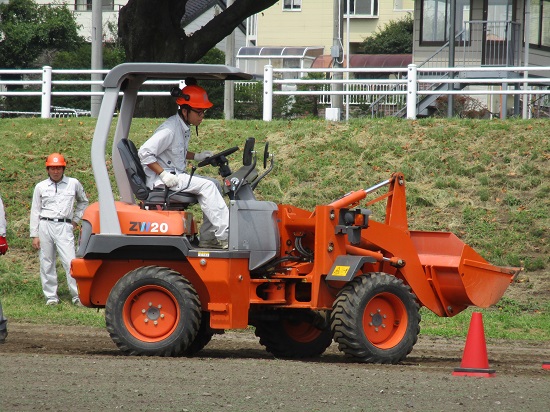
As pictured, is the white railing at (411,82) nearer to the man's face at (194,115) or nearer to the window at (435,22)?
the window at (435,22)

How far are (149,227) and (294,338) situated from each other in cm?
195

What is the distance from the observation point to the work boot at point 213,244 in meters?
9.82

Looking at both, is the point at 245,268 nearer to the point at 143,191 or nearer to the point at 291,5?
the point at 143,191

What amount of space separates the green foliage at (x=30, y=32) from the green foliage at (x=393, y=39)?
54.8 ft

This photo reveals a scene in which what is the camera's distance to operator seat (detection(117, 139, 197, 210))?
32.4 feet

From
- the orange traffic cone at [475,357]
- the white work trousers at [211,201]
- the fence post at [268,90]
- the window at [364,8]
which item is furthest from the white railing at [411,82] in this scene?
the window at [364,8]

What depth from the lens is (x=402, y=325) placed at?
9844 mm

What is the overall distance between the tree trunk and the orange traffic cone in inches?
642

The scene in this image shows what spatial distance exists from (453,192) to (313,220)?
842 cm

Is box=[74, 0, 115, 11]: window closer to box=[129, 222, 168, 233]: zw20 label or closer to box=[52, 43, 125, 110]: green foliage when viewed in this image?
box=[52, 43, 125, 110]: green foliage

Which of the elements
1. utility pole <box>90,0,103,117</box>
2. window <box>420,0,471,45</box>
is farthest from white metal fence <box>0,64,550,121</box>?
window <box>420,0,471,45</box>

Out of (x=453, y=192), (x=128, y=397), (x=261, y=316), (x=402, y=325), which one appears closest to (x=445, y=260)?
(x=402, y=325)

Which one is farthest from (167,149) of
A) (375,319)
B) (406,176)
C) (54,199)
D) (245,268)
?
(406,176)

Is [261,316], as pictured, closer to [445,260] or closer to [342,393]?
[445,260]
